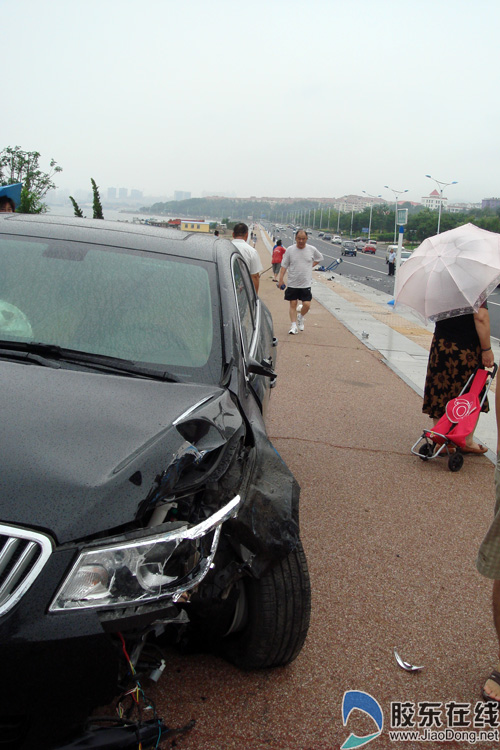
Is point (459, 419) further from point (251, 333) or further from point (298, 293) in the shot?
point (298, 293)

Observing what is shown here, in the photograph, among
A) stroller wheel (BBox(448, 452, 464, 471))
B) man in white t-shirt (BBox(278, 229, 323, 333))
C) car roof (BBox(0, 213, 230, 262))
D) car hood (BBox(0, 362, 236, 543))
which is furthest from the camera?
man in white t-shirt (BBox(278, 229, 323, 333))

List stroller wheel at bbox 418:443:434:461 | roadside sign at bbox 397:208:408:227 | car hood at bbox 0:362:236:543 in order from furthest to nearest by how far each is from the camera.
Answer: roadside sign at bbox 397:208:408:227, stroller wheel at bbox 418:443:434:461, car hood at bbox 0:362:236:543

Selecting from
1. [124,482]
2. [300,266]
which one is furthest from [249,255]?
[124,482]

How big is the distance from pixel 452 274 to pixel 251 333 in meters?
2.06

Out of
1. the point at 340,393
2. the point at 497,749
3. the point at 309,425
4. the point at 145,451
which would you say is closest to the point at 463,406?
the point at 309,425

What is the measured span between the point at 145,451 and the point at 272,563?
0.81 metres

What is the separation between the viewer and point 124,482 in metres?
1.98

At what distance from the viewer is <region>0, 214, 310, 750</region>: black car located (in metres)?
1.80

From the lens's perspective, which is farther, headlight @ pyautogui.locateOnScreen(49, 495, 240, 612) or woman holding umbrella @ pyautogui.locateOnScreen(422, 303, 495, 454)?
woman holding umbrella @ pyautogui.locateOnScreen(422, 303, 495, 454)

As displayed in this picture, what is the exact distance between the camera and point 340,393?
824cm

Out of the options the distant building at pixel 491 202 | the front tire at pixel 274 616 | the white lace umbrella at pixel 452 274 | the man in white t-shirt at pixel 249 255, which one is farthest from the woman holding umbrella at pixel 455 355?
the distant building at pixel 491 202

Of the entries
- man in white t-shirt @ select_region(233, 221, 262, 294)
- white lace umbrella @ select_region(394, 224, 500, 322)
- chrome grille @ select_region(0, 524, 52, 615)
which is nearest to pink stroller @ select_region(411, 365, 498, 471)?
white lace umbrella @ select_region(394, 224, 500, 322)

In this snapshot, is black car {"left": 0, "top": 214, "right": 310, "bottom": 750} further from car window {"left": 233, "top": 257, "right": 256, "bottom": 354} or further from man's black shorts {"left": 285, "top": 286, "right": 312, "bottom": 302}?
man's black shorts {"left": 285, "top": 286, "right": 312, "bottom": 302}

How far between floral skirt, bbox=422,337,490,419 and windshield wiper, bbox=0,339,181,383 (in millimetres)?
3638
